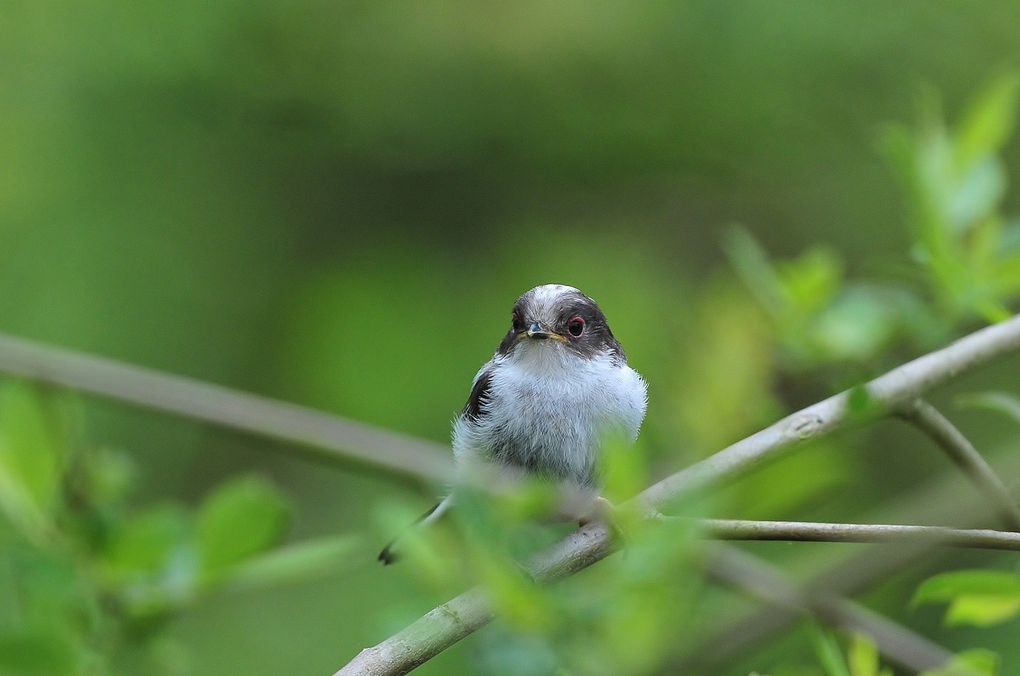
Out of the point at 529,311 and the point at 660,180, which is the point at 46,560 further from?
the point at 660,180

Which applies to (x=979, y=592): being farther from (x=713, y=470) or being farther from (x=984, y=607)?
(x=713, y=470)

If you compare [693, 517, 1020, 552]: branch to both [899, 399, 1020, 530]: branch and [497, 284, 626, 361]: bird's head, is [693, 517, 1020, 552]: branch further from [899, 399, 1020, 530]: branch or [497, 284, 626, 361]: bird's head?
[497, 284, 626, 361]: bird's head

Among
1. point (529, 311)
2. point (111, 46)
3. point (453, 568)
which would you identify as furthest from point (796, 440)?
point (111, 46)

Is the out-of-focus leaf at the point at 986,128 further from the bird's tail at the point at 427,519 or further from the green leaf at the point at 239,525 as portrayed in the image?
the green leaf at the point at 239,525

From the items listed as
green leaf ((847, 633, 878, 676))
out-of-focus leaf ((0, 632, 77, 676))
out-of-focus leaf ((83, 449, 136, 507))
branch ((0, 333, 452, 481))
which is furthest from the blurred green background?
green leaf ((847, 633, 878, 676))

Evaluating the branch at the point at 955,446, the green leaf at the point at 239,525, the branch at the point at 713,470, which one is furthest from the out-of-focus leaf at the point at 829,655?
the green leaf at the point at 239,525
